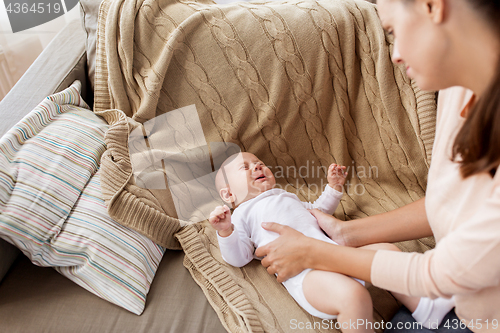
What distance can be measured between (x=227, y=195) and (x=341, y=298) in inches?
24.6

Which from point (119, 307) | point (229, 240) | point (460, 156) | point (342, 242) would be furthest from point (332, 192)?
point (119, 307)

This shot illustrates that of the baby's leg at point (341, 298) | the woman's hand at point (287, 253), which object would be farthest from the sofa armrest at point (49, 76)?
the baby's leg at point (341, 298)

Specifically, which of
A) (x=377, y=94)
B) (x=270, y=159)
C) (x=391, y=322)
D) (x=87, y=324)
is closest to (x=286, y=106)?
(x=270, y=159)

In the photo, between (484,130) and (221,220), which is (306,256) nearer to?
(221,220)

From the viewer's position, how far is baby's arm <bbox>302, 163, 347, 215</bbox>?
1.28m

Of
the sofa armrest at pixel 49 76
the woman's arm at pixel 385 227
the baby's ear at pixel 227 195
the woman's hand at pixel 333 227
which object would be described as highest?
the sofa armrest at pixel 49 76

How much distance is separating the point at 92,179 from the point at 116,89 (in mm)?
401

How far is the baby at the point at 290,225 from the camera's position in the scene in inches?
34.6

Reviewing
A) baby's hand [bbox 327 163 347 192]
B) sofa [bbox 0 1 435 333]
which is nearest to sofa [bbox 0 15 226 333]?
sofa [bbox 0 1 435 333]

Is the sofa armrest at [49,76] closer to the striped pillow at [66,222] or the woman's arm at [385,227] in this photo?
the striped pillow at [66,222]

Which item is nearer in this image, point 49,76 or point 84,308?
point 84,308

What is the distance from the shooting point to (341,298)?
886 mm

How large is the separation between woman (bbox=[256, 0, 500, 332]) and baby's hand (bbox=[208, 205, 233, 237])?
41cm

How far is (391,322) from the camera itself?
3.08 ft
